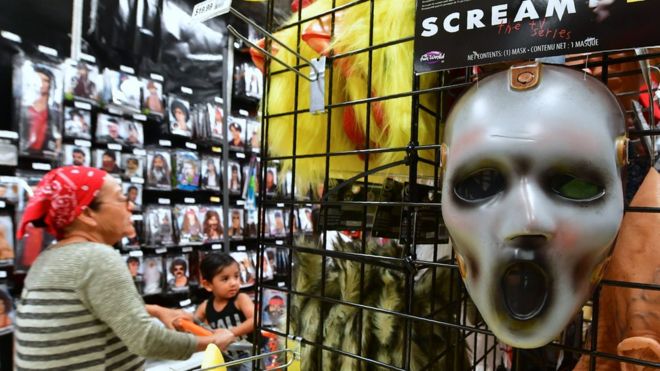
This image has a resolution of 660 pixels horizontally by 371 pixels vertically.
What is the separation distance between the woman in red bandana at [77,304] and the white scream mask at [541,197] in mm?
890

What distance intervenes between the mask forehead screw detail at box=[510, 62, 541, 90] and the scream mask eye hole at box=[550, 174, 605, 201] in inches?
3.3

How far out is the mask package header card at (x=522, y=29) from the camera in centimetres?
38

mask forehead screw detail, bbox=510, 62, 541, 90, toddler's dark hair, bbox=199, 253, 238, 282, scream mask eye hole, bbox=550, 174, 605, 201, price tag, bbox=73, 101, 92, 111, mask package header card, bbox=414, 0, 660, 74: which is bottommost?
toddler's dark hair, bbox=199, 253, 238, 282

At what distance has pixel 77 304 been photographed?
1.01m

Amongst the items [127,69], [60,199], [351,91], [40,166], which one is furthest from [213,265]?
[351,91]

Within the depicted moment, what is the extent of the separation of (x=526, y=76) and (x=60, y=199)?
1.09m

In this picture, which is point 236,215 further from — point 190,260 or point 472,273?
point 472,273

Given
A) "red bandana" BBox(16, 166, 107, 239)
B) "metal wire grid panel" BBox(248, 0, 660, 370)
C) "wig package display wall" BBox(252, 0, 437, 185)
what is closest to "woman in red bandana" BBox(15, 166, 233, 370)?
"red bandana" BBox(16, 166, 107, 239)

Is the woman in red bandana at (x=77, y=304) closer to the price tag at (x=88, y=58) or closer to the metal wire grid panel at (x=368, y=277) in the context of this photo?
the metal wire grid panel at (x=368, y=277)

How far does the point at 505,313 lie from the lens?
37 centimetres

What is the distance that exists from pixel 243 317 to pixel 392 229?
1.40 metres

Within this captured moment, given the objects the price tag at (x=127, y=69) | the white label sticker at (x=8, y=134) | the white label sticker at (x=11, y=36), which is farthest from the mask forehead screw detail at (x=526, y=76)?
the price tag at (x=127, y=69)

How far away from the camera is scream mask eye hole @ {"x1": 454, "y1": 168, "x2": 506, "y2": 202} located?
39cm

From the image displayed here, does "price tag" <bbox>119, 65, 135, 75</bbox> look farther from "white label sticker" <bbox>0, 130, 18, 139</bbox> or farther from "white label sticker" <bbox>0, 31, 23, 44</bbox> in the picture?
"white label sticker" <bbox>0, 130, 18, 139</bbox>
